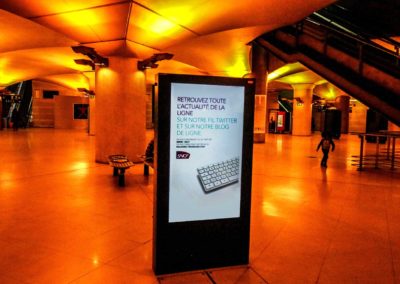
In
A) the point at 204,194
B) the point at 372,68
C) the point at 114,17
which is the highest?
the point at 114,17

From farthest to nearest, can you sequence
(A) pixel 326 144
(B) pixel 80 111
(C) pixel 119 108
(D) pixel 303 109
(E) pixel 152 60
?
(B) pixel 80 111 → (D) pixel 303 109 → (A) pixel 326 144 → (C) pixel 119 108 → (E) pixel 152 60

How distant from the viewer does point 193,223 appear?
3367 millimetres

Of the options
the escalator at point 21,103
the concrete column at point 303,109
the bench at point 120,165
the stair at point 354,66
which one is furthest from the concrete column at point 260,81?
the escalator at point 21,103

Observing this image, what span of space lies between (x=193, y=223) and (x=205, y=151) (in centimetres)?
71

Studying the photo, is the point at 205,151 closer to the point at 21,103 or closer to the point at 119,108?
the point at 119,108

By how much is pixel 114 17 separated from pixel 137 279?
646 centimetres

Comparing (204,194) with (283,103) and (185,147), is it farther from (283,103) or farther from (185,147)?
(283,103)

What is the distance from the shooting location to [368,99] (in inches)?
352

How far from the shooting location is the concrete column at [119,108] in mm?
10828

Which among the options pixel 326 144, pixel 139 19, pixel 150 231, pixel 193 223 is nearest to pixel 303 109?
pixel 326 144

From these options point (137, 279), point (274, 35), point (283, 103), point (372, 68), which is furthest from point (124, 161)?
point (283, 103)

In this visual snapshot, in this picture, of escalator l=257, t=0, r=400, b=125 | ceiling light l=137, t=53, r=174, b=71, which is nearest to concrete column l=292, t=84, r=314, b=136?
escalator l=257, t=0, r=400, b=125

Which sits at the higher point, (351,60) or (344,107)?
(351,60)

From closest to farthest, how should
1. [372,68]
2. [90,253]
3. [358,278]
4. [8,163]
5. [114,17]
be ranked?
[358,278] → [90,253] → [114,17] → [372,68] → [8,163]
